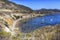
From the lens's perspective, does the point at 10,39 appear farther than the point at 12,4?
No

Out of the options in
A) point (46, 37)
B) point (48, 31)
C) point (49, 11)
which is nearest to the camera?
point (46, 37)

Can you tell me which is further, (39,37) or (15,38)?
(15,38)

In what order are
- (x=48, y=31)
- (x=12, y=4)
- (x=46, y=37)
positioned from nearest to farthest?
(x=46, y=37)
(x=48, y=31)
(x=12, y=4)

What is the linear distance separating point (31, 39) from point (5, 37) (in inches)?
171

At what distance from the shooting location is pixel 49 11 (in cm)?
15438

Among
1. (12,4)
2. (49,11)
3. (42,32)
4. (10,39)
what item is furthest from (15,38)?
(49,11)

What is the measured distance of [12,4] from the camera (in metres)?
126

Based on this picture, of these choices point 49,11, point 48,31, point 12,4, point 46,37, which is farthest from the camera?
point 49,11

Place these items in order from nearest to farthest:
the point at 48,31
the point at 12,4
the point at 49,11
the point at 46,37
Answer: the point at 46,37, the point at 48,31, the point at 12,4, the point at 49,11

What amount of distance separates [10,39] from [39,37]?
501 centimetres

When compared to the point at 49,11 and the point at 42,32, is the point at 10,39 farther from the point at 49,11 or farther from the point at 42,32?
the point at 49,11

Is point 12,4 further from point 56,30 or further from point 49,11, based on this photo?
point 56,30

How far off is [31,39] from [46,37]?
287 cm

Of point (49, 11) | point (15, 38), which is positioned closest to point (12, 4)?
point (49, 11)
